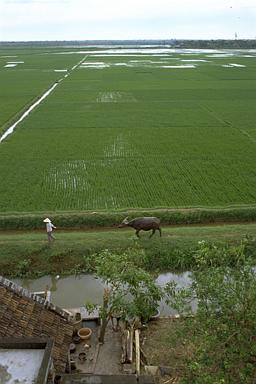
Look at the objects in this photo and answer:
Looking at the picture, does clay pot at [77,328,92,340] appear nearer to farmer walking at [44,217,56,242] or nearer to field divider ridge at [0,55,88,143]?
farmer walking at [44,217,56,242]

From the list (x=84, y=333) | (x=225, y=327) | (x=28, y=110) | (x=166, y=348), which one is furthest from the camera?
(x=28, y=110)

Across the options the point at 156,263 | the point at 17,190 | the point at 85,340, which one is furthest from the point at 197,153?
the point at 85,340

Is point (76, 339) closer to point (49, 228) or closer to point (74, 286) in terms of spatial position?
point (74, 286)

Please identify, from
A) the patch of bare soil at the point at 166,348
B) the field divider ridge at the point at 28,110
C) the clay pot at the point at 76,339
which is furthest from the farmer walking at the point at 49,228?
the field divider ridge at the point at 28,110

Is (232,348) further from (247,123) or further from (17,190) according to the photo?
(247,123)

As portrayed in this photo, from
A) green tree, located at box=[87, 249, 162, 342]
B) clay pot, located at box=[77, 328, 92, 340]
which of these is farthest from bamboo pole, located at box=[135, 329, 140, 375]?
clay pot, located at box=[77, 328, 92, 340]

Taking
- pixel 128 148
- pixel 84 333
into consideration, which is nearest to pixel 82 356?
pixel 84 333
